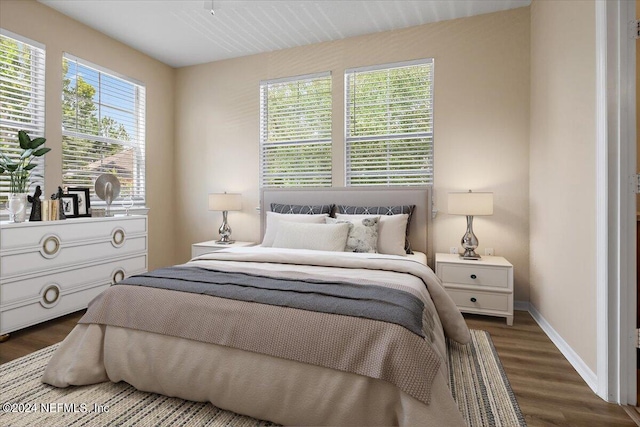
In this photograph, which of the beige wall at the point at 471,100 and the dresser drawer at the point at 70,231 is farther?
the beige wall at the point at 471,100

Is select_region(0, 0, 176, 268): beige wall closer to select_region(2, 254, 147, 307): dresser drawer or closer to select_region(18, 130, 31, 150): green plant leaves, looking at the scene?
select_region(18, 130, 31, 150): green plant leaves

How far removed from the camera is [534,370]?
→ 2111 millimetres

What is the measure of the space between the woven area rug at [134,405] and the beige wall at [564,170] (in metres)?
0.67

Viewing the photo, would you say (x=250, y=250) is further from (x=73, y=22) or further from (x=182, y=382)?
(x=73, y=22)

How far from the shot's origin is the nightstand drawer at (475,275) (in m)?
2.92

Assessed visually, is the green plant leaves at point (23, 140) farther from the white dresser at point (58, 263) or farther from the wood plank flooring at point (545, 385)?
the wood plank flooring at point (545, 385)

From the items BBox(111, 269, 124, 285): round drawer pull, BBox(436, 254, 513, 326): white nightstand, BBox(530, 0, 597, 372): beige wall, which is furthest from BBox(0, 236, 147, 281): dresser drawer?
BBox(530, 0, 597, 372): beige wall

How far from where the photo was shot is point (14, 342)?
251 centimetres

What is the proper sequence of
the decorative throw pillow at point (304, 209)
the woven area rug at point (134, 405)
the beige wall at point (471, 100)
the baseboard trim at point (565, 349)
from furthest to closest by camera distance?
the decorative throw pillow at point (304, 209) < the beige wall at point (471, 100) < the baseboard trim at point (565, 349) < the woven area rug at point (134, 405)

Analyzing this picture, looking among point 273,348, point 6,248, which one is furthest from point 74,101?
point 273,348

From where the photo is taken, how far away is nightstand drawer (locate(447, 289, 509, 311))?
2.92 m

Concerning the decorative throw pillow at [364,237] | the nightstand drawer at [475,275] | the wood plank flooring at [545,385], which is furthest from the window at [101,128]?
the wood plank flooring at [545,385]

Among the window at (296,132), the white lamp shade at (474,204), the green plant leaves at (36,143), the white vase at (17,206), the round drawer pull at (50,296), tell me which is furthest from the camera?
the window at (296,132)

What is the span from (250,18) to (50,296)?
10.2 ft
